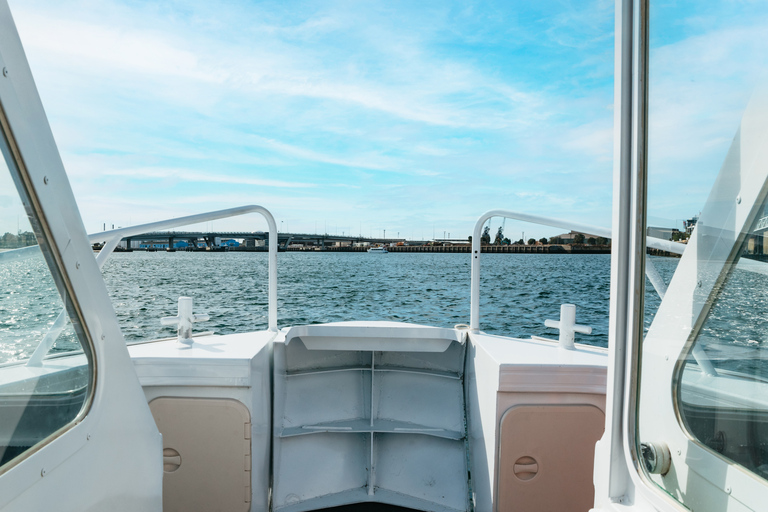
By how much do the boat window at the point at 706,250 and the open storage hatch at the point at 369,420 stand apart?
1777 millimetres

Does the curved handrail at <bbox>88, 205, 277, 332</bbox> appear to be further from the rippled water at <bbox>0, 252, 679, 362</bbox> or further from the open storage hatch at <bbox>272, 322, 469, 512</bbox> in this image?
the rippled water at <bbox>0, 252, 679, 362</bbox>

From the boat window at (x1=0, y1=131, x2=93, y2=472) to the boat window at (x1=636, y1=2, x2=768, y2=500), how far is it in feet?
3.67

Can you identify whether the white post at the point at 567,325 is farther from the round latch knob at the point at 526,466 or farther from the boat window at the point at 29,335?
the boat window at the point at 29,335

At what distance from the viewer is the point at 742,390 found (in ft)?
2.57

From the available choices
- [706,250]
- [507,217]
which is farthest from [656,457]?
[507,217]

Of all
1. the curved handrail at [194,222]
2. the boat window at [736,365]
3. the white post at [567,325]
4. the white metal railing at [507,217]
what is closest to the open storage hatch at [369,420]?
the white metal railing at [507,217]

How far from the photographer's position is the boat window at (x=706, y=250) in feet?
2.49

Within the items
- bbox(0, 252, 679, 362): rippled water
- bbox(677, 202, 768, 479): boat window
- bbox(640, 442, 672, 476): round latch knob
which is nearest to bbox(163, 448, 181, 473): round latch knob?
bbox(640, 442, 672, 476): round latch knob

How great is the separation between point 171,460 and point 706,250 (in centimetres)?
215

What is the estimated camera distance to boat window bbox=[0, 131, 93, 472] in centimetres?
80

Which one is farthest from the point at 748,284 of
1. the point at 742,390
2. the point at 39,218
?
the point at 39,218

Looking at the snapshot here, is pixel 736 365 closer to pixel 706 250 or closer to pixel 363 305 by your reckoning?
pixel 706 250

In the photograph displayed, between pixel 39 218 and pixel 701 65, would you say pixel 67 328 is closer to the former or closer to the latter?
pixel 39 218

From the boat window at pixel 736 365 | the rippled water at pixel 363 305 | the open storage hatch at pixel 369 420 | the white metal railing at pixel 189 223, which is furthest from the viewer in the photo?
the rippled water at pixel 363 305
